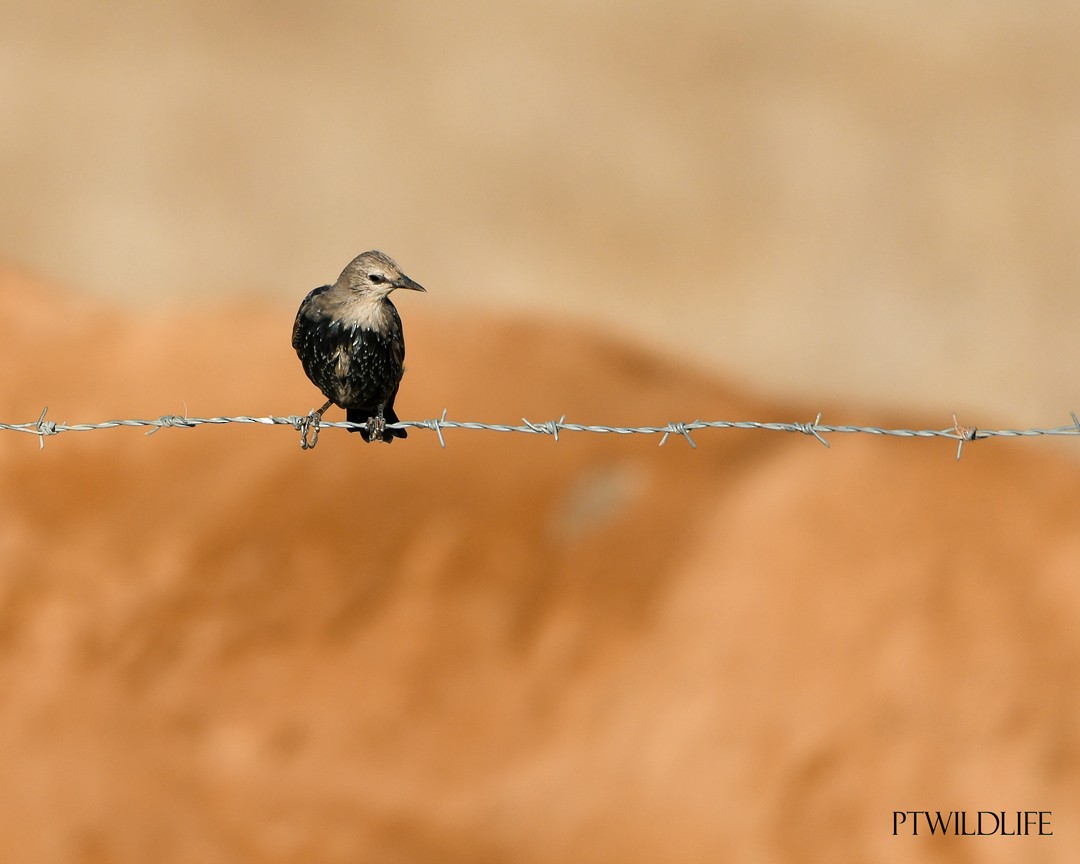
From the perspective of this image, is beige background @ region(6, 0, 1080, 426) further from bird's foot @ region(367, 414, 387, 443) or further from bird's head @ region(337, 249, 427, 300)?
bird's head @ region(337, 249, 427, 300)

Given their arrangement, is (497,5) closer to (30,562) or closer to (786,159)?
(786,159)

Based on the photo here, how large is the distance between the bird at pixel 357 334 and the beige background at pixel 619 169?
618 inches

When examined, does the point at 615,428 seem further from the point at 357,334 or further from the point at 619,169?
the point at 619,169

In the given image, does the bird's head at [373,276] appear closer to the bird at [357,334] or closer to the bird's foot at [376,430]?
the bird at [357,334]

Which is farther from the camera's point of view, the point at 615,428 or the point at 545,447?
the point at 545,447

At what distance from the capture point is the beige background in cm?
2438

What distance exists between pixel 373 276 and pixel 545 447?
36.1 feet

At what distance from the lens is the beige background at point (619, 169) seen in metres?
24.4

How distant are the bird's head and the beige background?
52.2 feet

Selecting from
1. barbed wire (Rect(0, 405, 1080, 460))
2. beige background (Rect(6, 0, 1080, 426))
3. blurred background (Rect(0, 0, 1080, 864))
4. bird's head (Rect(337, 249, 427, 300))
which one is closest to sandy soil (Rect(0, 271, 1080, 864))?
blurred background (Rect(0, 0, 1080, 864))

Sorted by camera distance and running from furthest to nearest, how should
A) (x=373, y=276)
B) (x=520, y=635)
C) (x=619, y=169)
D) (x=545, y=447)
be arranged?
(x=619, y=169) → (x=545, y=447) → (x=520, y=635) → (x=373, y=276)

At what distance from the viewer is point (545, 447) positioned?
1870 centimetres

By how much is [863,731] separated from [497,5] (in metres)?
20.9

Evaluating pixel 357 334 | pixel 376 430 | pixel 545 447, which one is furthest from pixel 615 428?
pixel 545 447
